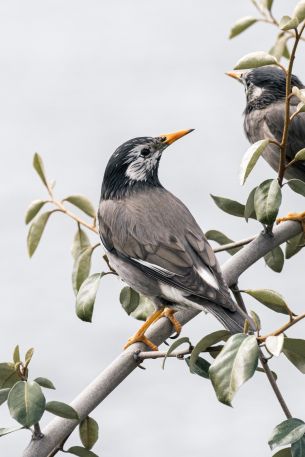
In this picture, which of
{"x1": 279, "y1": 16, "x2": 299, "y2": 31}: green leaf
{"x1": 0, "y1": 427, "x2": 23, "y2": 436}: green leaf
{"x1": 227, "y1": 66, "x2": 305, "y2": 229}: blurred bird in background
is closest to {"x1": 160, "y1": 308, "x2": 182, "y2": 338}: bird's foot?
{"x1": 0, "y1": 427, "x2": 23, "y2": 436}: green leaf

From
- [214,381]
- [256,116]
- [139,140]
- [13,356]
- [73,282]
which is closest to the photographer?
[214,381]

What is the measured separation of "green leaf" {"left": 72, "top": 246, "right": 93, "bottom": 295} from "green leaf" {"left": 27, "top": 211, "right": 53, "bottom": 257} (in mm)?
216

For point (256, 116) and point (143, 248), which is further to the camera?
point (256, 116)

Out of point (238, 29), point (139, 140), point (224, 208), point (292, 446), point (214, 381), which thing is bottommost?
point (292, 446)

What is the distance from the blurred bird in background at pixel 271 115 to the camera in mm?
5062

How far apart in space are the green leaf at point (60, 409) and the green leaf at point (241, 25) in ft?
6.74

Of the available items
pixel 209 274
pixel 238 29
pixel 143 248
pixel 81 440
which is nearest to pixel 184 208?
pixel 143 248

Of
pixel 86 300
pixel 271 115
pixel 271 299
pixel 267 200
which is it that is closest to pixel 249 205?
pixel 267 200

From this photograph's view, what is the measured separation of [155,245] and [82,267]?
323 mm

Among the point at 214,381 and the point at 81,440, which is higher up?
the point at 214,381

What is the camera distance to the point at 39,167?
3.51 metres

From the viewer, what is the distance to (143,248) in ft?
11.5

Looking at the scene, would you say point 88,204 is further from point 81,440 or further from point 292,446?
point 292,446

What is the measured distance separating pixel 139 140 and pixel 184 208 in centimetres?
50
